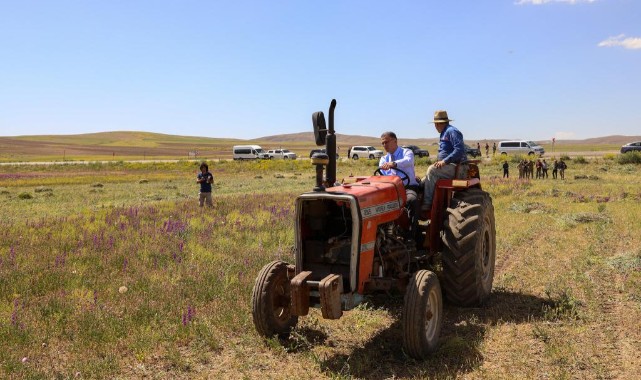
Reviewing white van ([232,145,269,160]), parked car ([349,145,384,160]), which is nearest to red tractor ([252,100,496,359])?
parked car ([349,145,384,160])

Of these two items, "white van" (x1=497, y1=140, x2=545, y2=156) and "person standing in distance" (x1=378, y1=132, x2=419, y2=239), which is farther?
"white van" (x1=497, y1=140, x2=545, y2=156)

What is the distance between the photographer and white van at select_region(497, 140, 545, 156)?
49969 mm

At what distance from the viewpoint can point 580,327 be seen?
17.3 feet

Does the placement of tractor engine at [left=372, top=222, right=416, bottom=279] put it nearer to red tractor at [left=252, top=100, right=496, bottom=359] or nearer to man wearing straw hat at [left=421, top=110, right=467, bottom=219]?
red tractor at [left=252, top=100, right=496, bottom=359]

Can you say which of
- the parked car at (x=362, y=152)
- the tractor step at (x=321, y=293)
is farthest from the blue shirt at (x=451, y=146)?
the parked car at (x=362, y=152)

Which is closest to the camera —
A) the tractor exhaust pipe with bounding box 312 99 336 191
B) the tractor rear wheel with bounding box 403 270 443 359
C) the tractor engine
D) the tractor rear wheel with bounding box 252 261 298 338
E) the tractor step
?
the tractor step

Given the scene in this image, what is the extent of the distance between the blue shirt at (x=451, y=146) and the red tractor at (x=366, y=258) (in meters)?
0.32

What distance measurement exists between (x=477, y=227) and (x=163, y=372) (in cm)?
372

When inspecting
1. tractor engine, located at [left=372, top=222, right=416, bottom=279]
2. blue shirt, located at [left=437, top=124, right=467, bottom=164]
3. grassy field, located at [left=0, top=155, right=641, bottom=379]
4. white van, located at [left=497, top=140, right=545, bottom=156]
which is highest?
blue shirt, located at [left=437, top=124, right=467, bottom=164]

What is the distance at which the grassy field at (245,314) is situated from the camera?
179 inches

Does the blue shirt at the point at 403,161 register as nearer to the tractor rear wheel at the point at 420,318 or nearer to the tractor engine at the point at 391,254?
the tractor engine at the point at 391,254

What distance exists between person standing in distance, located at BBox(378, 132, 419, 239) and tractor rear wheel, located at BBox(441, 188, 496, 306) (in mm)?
401

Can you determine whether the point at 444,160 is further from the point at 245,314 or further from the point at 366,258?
the point at 245,314

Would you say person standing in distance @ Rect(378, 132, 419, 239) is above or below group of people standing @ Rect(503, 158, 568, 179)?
above
